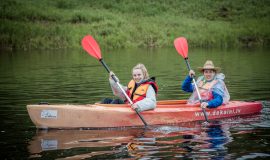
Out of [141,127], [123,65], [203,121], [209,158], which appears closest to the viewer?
[209,158]

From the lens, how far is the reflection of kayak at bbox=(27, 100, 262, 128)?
967 centimetres

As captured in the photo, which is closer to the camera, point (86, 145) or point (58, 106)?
point (86, 145)

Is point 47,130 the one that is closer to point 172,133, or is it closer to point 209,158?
point 172,133

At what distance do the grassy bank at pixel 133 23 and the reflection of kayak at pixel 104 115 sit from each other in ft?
92.9

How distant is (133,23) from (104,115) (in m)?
40.5

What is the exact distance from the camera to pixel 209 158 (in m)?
7.55

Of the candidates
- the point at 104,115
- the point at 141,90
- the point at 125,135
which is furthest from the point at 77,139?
the point at 141,90

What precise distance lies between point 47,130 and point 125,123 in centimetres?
143

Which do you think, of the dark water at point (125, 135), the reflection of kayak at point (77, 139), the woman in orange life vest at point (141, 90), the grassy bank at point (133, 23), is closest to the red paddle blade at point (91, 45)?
the woman in orange life vest at point (141, 90)

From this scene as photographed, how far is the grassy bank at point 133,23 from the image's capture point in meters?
40.9

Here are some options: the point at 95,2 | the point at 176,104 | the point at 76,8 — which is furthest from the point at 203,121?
the point at 95,2

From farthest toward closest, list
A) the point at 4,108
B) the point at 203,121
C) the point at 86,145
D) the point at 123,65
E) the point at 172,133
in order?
the point at 123,65
the point at 4,108
the point at 203,121
the point at 172,133
the point at 86,145

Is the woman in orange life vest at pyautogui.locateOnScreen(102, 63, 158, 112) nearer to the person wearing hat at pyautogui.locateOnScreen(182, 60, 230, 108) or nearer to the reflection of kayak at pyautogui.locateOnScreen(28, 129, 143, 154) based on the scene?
the reflection of kayak at pyautogui.locateOnScreen(28, 129, 143, 154)

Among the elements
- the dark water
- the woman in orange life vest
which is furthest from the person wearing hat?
the woman in orange life vest
